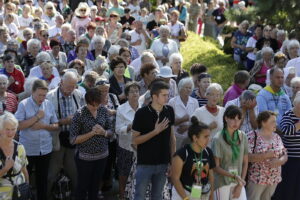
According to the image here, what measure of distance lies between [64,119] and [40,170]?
71 cm

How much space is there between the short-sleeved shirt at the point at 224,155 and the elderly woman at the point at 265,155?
0.96 ft

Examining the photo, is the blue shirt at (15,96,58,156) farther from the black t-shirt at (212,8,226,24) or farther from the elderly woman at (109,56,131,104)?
the black t-shirt at (212,8,226,24)

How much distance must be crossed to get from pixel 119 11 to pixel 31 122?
373 inches

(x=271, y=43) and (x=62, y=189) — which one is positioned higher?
(x=271, y=43)

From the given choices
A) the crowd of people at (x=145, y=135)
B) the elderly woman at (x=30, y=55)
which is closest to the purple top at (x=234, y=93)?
the crowd of people at (x=145, y=135)

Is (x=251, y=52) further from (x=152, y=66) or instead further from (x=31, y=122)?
(x=31, y=122)

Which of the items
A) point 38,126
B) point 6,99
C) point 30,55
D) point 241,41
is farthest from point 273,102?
point 241,41

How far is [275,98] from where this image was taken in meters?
7.39

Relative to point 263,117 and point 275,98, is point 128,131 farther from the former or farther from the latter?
point 275,98

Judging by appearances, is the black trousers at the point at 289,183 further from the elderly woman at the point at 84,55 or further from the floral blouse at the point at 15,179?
the elderly woman at the point at 84,55

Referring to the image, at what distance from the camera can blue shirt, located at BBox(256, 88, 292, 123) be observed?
7.30 metres

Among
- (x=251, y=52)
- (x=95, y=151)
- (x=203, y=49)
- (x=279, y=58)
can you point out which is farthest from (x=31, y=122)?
(x=203, y=49)

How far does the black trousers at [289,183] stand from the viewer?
681cm

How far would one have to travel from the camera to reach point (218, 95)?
684 cm
